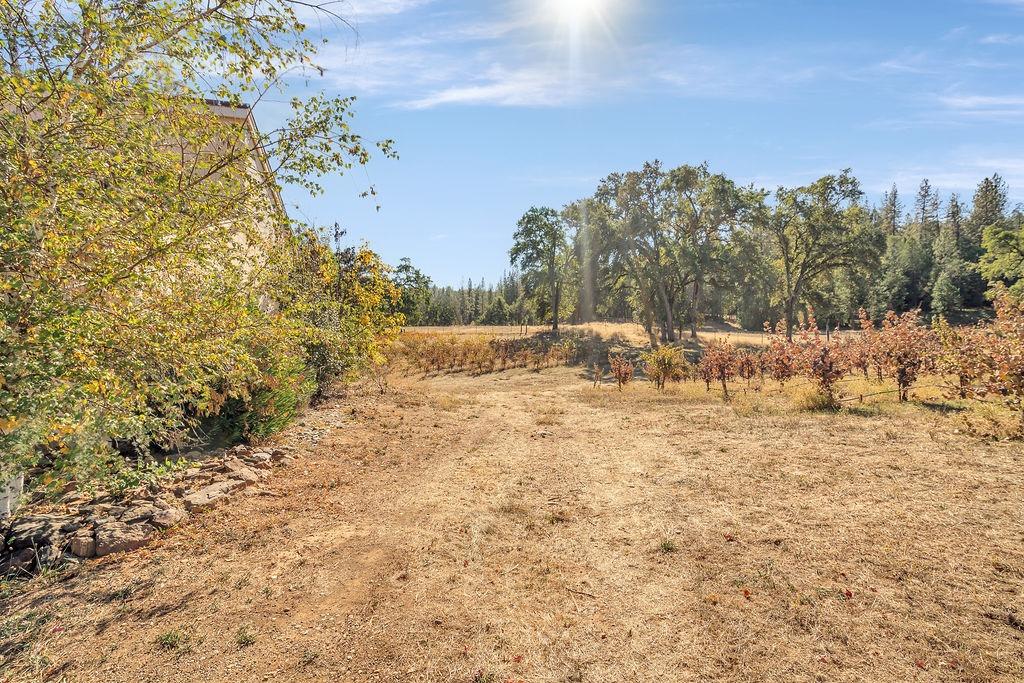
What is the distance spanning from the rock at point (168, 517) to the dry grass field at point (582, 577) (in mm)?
151

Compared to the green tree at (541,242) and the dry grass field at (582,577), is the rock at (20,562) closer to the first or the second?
the dry grass field at (582,577)

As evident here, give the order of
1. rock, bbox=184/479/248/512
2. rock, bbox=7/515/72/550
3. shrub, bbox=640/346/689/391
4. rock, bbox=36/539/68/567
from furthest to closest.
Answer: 1. shrub, bbox=640/346/689/391
2. rock, bbox=184/479/248/512
3. rock, bbox=7/515/72/550
4. rock, bbox=36/539/68/567

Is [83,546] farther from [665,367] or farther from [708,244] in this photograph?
[708,244]

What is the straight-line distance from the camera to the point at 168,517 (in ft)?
18.0

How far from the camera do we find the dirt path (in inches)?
133

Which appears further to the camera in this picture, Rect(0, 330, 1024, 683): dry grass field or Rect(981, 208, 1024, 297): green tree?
Rect(981, 208, 1024, 297): green tree

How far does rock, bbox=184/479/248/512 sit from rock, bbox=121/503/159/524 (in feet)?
1.43

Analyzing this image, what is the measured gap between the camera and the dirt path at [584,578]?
11.1ft

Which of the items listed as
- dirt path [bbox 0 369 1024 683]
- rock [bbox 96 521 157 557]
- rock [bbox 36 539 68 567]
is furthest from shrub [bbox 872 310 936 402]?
rock [bbox 36 539 68 567]

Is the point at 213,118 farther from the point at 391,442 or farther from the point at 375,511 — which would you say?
the point at 391,442

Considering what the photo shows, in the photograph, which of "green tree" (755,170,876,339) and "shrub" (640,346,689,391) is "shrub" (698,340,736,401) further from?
"green tree" (755,170,876,339)

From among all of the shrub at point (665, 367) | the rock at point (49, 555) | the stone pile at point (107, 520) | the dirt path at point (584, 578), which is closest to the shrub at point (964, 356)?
the dirt path at point (584, 578)

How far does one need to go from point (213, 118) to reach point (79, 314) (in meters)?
2.36

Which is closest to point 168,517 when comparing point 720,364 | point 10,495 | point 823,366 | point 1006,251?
point 10,495
